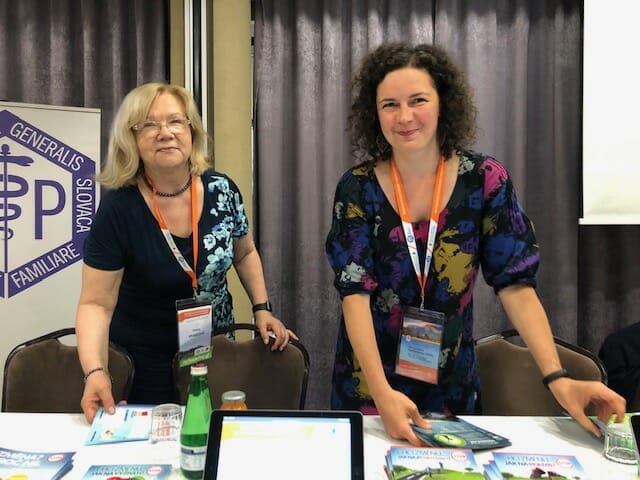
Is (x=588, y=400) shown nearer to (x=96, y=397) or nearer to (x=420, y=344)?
(x=420, y=344)

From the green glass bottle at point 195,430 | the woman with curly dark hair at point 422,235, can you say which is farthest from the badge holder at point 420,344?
the green glass bottle at point 195,430

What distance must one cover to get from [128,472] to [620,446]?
3.50 ft

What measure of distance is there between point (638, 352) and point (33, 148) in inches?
116

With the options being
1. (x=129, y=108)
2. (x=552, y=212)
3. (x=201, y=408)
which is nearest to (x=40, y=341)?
(x=129, y=108)

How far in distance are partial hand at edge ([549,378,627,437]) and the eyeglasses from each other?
1.33 m

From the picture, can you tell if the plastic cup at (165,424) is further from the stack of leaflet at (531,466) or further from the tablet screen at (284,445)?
the stack of leaflet at (531,466)

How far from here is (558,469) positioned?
120 centimetres

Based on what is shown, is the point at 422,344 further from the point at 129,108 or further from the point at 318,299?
the point at 318,299

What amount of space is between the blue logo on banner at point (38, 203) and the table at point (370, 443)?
1538mm

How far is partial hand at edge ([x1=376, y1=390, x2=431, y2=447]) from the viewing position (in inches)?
51.1

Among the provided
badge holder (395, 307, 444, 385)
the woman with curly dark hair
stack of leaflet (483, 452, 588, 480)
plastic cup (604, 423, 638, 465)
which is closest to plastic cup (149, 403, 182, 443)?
the woman with curly dark hair

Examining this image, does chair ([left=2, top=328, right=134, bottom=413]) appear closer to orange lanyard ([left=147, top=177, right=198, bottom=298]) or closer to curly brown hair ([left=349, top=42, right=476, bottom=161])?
orange lanyard ([left=147, top=177, right=198, bottom=298])

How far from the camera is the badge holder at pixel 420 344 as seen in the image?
5.03 feet

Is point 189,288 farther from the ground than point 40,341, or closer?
farther from the ground
